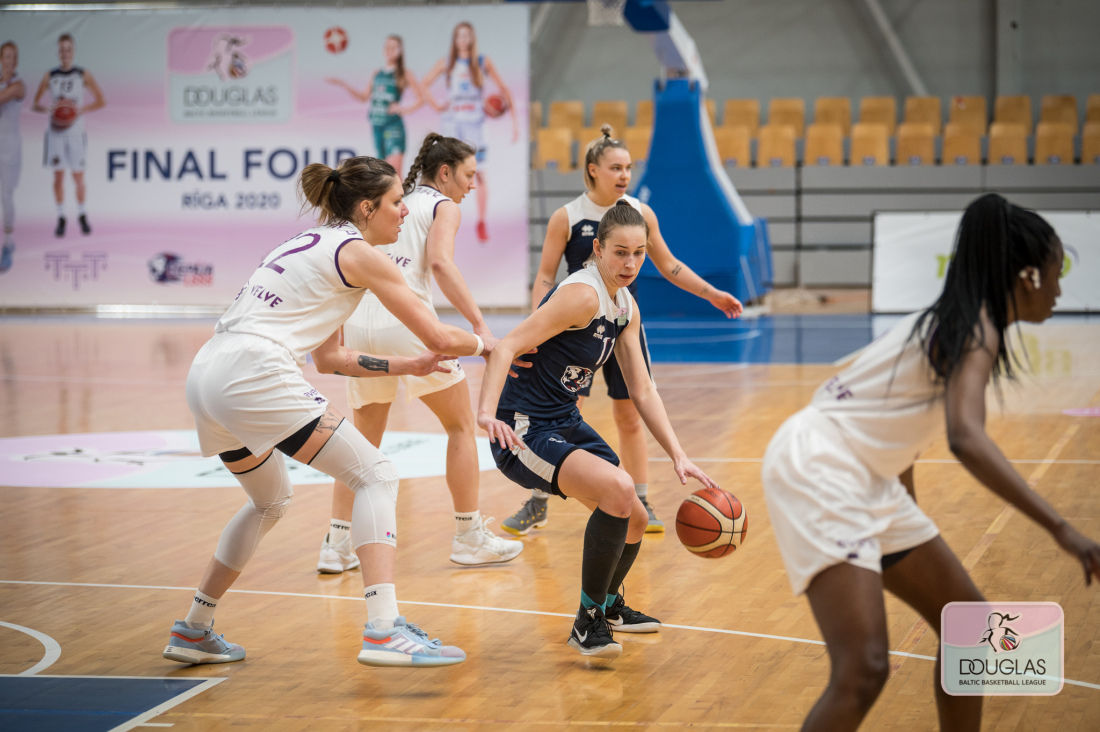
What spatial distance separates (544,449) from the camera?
143 inches

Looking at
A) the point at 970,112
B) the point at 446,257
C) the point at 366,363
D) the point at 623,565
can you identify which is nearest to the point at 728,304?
the point at 446,257

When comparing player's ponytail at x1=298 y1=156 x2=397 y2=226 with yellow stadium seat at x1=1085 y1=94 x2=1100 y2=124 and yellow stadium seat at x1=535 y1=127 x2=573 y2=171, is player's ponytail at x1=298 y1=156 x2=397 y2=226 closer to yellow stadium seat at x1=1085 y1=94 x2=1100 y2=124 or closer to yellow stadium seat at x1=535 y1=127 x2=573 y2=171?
yellow stadium seat at x1=535 y1=127 x2=573 y2=171

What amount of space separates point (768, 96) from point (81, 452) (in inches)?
639

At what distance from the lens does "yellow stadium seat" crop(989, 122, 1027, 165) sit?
59.1 ft

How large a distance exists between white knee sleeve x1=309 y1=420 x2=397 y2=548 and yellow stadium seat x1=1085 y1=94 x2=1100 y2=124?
58.4 ft

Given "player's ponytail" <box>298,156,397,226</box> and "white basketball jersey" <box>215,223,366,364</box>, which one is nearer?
"white basketball jersey" <box>215,223,366,364</box>

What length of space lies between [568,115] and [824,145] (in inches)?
178

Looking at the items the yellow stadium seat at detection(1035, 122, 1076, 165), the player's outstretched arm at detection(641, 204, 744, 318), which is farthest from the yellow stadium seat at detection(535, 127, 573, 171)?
the player's outstretched arm at detection(641, 204, 744, 318)

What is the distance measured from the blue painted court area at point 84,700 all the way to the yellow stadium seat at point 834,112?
17922mm

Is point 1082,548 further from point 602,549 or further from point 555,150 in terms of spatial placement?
point 555,150

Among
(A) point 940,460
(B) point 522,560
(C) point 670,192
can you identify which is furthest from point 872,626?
(C) point 670,192

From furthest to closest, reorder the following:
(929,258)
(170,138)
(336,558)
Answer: (170,138)
(929,258)
(336,558)

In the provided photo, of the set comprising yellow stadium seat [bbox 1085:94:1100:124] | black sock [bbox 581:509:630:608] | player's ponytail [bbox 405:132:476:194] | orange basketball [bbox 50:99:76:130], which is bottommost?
black sock [bbox 581:509:630:608]

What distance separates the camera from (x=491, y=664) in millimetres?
3529
